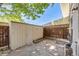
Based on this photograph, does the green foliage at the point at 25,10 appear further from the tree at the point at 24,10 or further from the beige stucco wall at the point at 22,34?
the beige stucco wall at the point at 22,34

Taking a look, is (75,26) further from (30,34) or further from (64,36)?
Result: (30,34)

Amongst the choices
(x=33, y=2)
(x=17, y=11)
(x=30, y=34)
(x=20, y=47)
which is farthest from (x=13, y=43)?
(x=33, y=2)

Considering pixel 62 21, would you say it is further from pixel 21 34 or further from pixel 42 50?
pixel 21 34

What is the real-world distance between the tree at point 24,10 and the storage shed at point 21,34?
123mm

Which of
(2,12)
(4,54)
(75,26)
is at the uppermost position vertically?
(2,12)

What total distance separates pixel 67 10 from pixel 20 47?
31.5 inches

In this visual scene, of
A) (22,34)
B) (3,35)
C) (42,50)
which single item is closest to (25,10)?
(22,34)

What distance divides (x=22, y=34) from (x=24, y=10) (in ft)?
1.07

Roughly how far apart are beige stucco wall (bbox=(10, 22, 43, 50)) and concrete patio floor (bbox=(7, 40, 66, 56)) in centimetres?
7

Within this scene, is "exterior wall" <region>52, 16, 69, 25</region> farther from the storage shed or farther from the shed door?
the shed door

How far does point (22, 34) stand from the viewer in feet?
7.40

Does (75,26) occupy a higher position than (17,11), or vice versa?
(17,11)

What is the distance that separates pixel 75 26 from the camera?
2164mm

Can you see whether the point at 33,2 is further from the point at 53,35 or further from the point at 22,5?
the point at 53,35
